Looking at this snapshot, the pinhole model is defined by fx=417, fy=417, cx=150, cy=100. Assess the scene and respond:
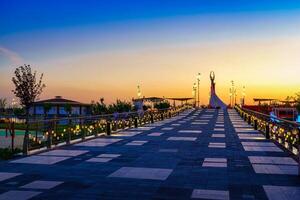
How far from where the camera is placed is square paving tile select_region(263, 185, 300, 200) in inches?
272

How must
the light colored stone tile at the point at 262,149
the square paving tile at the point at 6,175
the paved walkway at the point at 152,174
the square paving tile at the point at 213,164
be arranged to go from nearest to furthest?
the paved walkway at the point at 152,174
the square paving tile at the point at 6,175
the square paving tile at the point at 213,164
the light colored stone tile at the point at 262,149

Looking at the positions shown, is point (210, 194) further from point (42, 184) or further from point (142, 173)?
point (42, 184)

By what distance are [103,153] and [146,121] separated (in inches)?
697

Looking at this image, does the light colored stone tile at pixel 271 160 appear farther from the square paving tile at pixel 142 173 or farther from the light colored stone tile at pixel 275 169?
the square paving tile at pixel 142 173

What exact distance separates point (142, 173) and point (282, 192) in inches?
119

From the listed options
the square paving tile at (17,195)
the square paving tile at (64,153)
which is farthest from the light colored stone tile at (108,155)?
the square paving tile at (17,195)

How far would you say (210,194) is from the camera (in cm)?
705

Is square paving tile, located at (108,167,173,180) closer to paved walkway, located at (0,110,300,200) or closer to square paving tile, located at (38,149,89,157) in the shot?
paved walkway, located at (0,110,300,200)

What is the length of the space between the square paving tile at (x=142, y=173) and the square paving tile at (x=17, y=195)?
82.5 inches

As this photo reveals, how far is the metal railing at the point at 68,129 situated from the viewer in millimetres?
12978

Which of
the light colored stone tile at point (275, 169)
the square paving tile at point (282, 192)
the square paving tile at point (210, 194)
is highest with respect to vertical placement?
the light colored stone tile at point (275, 169)

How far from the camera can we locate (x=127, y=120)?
24.8 meters

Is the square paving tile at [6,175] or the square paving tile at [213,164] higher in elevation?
the square paving tile at [213,164]

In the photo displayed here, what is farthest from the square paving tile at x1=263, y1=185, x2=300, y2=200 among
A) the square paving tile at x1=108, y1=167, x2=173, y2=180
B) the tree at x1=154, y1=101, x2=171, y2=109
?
the tree at x1=154, y1=101, x2=171, y2=109
